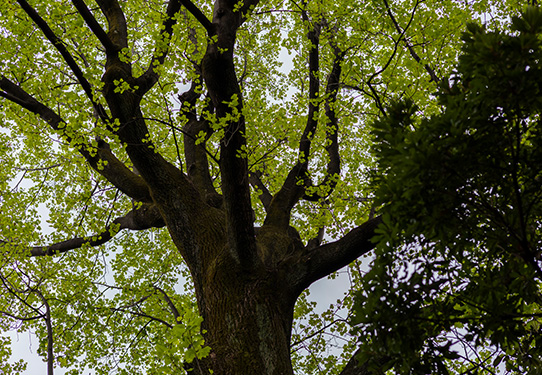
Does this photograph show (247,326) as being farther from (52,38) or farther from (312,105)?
(52,38)

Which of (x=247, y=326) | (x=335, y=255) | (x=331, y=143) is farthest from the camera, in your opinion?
(x=331, y=143)

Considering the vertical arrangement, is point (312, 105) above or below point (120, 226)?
above

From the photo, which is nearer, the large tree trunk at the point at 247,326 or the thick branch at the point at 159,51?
the large tree trunk at the point at 247,326

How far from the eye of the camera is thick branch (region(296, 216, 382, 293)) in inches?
210

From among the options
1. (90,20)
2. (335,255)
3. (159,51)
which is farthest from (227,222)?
(90,20)

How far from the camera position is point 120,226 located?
7.91 meters

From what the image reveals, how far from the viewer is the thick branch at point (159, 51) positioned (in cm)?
558

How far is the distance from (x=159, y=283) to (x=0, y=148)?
4.85 m

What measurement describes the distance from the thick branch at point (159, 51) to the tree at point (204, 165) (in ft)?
0.11

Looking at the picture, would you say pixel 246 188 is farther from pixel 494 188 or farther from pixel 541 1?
pixel 541 1

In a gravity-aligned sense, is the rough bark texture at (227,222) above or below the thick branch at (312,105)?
below

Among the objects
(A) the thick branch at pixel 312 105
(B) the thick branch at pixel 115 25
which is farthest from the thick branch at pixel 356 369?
(B) the thick branch at pixel 115 25

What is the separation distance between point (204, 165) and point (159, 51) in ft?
7.73

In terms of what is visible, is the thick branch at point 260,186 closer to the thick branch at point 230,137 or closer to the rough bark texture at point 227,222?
the rough bark texture at point 227,222
